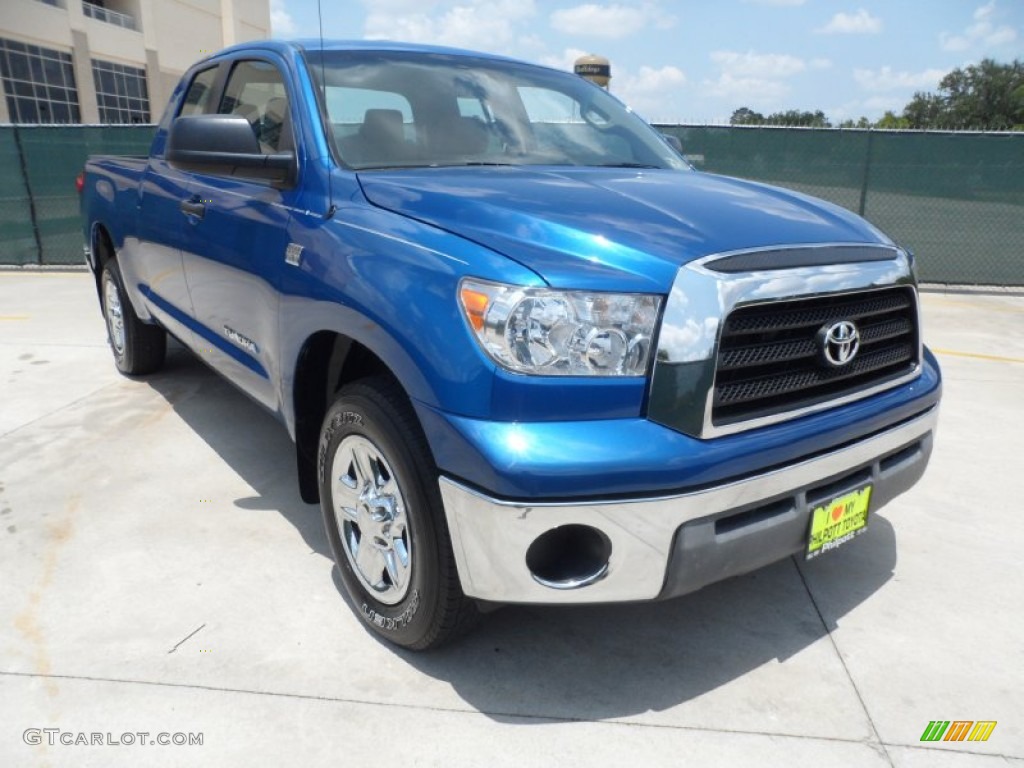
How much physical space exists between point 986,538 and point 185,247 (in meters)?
3.69

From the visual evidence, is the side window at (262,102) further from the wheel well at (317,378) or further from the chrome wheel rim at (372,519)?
the chrome wheel rim at (372,519)


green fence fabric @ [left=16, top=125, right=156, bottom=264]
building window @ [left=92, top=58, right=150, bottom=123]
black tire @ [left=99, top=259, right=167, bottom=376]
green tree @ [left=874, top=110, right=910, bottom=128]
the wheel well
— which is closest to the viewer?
the wheel well

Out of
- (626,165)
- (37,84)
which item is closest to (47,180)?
(626,165)

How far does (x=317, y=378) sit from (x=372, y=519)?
643 millimetres

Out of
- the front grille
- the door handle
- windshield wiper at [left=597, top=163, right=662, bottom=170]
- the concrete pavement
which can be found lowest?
the concrete pavement

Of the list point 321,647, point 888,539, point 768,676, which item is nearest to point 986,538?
point 888,539

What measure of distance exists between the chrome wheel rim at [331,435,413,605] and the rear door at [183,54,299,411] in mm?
628

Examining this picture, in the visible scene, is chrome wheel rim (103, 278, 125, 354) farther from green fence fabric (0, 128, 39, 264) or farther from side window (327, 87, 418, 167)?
green fence fabric (0, 128, 39, 264)

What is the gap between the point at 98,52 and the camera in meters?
34.2

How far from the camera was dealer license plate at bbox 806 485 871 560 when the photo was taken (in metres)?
2.33

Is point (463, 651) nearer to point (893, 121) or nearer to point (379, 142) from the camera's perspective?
point (379, 142)

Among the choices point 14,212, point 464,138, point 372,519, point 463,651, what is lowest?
point 463,651

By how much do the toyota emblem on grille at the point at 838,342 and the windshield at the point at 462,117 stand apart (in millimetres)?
1342

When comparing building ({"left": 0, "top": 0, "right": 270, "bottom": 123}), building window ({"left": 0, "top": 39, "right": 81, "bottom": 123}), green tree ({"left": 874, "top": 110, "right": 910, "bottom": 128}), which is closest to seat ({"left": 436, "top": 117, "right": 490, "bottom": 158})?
building ({"left": 0, "top": 0, "right": 270, "bottom": 123})
